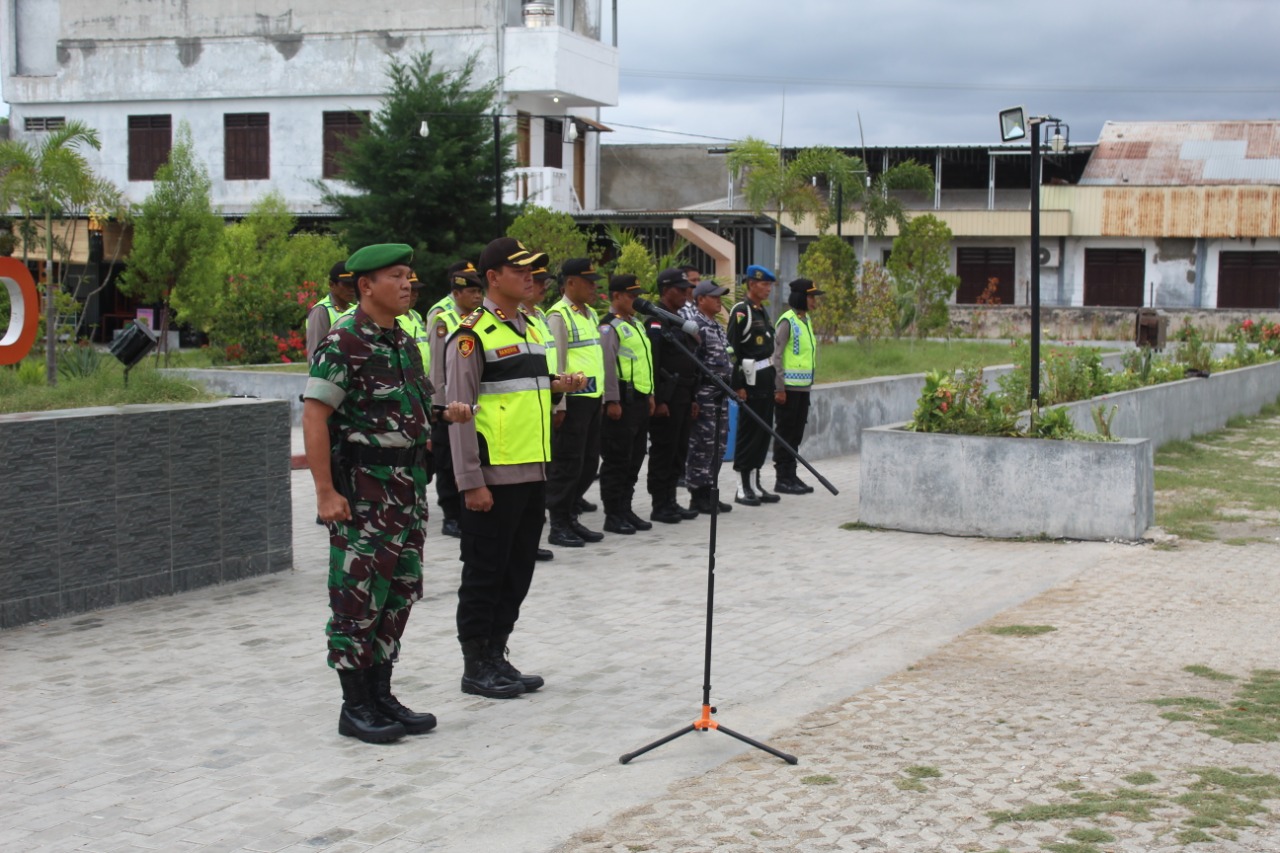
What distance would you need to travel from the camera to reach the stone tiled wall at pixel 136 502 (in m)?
7.23

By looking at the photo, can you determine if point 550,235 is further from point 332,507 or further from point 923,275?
point 332,507

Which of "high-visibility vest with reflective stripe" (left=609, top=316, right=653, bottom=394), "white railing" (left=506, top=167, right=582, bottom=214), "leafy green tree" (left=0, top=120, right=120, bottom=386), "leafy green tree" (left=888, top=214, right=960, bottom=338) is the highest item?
"white railing" (left=506, top=167, right=582, bottom=214)

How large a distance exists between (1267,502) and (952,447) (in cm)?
356

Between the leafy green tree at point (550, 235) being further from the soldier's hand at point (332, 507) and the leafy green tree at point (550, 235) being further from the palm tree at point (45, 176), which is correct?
the soldier's hand at point (332, 507)

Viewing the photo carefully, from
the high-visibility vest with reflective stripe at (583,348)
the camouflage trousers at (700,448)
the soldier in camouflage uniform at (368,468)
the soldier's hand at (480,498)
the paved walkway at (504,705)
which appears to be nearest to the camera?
the paved walkway at (504,705)

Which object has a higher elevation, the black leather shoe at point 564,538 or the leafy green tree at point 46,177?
the leafy green tree at point 46,177

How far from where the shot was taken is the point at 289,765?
17.1 feet

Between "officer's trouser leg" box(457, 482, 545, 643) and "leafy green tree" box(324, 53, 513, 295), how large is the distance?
68.5ft

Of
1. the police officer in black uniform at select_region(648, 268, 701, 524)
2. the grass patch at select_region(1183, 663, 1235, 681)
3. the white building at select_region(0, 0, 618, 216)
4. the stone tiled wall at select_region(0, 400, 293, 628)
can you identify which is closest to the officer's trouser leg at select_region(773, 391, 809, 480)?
the police officer in black uniform at select_region(648, 268, 701, 524)

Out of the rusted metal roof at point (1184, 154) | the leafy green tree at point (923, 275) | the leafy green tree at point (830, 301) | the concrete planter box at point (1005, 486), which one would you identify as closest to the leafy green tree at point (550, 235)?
the leafy green tree at point (830, 301)

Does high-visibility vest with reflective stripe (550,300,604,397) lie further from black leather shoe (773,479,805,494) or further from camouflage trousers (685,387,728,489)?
black leather shoe (773,479,805,494)

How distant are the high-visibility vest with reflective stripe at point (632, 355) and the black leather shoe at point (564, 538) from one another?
4.04 feet

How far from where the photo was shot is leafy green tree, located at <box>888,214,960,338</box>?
27.9 meters

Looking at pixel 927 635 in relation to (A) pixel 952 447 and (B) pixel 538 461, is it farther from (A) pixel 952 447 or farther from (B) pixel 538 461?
(A) pixel 952 447
